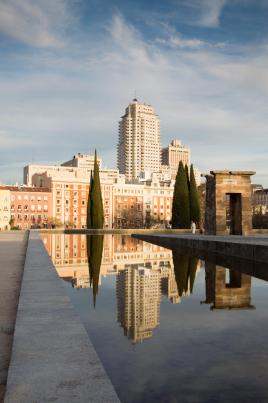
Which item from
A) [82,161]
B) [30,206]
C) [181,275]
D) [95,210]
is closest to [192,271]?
[181,275]

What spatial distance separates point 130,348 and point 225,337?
4.19 feet

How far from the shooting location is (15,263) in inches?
505

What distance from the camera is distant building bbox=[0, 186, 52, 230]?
10531cm

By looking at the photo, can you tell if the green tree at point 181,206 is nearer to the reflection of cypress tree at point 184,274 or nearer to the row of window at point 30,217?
the reflection of cypress tree at point 184,274

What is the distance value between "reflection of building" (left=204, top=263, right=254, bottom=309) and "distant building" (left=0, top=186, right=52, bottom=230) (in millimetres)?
95577

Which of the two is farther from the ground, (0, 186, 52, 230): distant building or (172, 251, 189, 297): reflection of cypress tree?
(0, 186, 52, 230): distant building

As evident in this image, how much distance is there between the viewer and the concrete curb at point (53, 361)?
9.03 ft

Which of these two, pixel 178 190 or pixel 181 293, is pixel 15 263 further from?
pixel 178 190

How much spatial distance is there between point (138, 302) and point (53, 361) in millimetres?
4081

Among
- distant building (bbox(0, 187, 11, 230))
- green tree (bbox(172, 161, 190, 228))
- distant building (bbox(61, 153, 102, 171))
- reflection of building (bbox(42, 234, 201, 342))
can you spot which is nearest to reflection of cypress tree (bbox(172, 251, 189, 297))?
reflection of building (bbox(42, 234, 201, 342))

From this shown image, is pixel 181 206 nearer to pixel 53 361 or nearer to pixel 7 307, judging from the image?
pixel 7 307

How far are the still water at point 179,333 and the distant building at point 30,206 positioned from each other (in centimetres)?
9721

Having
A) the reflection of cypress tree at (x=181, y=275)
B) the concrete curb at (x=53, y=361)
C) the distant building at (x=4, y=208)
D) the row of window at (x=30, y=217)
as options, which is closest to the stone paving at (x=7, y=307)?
the concrete curb at (x=53, y=361)

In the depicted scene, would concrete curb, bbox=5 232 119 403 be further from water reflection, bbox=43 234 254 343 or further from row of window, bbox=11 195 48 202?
row of window, bbox=11 195 48 202
